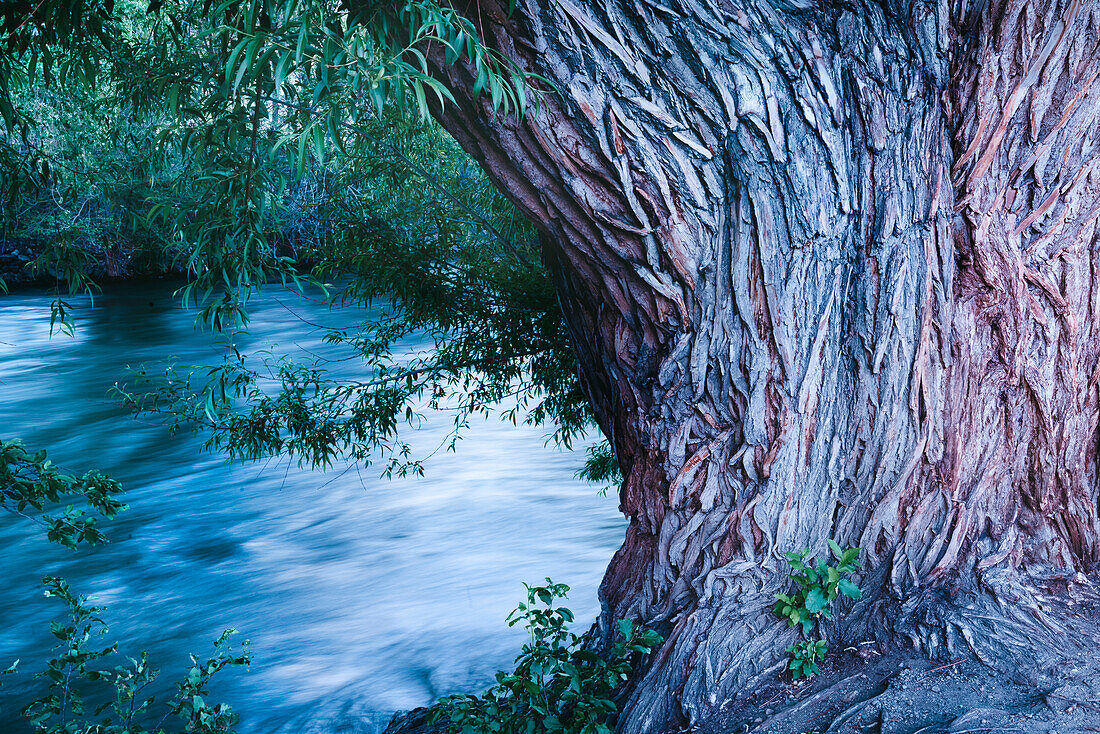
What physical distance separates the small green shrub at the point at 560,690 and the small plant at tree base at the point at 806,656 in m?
0.39

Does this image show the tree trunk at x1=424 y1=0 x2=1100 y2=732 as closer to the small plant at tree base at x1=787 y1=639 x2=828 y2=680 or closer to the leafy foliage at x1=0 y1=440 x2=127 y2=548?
the small plant at tree base at x1=787 y1=639 x2=828 y2=680

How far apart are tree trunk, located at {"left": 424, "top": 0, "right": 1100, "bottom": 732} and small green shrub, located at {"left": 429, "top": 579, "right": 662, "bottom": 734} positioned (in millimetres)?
94

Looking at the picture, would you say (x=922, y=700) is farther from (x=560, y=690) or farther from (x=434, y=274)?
(x=434, y=274)

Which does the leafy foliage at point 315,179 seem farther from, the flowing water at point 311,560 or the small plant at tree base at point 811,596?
the small plant at tree base at point 811,596

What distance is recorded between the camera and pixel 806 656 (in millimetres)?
2285

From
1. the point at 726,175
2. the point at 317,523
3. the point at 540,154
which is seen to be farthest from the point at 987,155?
the point at 317,523

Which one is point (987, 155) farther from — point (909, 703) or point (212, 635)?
point (212, 635)

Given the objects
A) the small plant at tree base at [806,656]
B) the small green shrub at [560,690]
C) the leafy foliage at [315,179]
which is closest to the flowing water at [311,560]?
the leafy foliage at [315,179]

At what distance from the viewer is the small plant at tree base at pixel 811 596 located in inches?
89.3

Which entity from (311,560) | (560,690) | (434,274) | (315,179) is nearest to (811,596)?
(560,690)

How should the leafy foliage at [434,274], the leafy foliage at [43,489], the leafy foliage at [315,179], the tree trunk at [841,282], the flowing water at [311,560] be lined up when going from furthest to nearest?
the flowing water at [311,560] → the leafy foliage at [434,274] → the leafy foliage at [43,489] → the tree trunk at [841,282] → the leafy foliage at [315,179]

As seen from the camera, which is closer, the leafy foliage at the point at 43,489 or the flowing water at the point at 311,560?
the leafy foliage at the point at 43,489

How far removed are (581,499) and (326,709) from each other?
3.72m

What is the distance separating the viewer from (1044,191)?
7.48 feet
